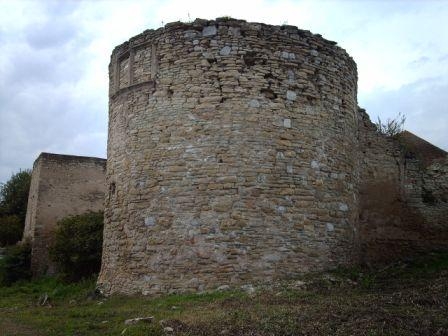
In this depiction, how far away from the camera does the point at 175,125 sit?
10.4 m

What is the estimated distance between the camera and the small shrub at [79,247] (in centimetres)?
1475

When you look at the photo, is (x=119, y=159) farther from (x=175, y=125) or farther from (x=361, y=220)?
(x=361, y=220)

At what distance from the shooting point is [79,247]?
14789 millimetres

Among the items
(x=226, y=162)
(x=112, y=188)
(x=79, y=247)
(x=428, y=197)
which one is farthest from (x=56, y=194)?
(x=428, y=197)

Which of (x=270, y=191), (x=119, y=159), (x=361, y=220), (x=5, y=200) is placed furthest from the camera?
(x=5, y=200)

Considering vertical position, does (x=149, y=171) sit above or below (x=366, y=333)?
above

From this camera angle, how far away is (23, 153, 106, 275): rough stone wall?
1862cm

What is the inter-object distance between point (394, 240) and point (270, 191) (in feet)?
13.9

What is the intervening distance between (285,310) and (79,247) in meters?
8.99

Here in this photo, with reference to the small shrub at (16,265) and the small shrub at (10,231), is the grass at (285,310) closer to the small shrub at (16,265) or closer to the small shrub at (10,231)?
the small shrub at (16,265)

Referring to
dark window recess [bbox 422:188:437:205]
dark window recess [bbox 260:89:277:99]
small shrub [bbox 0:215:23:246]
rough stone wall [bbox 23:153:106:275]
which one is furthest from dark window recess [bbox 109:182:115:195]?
small shrub [bbox 0:215:23:246]

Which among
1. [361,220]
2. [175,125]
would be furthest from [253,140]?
[361,220]

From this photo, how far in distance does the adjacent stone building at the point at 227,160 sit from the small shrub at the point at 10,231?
1336 cm

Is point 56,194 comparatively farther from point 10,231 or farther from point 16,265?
point 10,231
